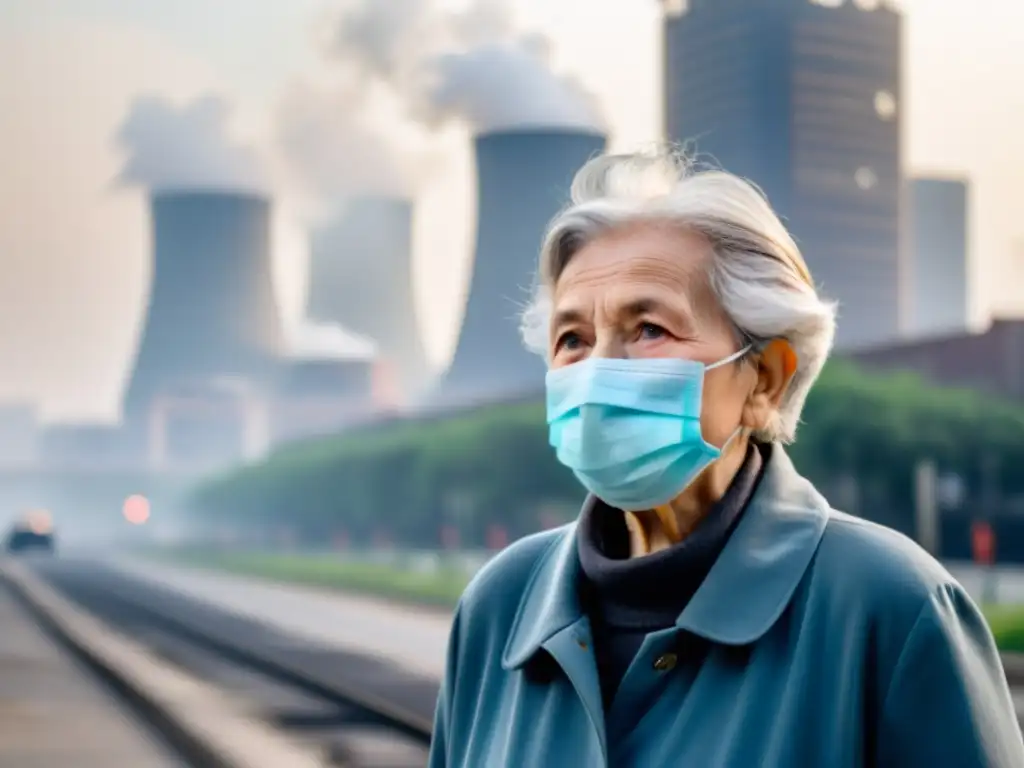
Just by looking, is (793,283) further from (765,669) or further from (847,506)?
(847,506)

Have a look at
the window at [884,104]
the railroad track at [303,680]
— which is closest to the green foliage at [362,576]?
the railroad track at [303,680]

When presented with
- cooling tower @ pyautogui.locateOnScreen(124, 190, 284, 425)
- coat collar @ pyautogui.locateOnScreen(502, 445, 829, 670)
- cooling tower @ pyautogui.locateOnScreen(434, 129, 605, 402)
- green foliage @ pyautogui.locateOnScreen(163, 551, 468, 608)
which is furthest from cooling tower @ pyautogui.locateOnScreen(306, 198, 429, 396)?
coat collar @ pyautogui.locateOnScreen(502, 445, 829, 670)

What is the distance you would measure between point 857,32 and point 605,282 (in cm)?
17151

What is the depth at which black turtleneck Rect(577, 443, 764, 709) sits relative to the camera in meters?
2.43

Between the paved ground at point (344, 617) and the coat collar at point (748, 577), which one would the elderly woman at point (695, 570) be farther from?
the paved ground at point (344, 617)

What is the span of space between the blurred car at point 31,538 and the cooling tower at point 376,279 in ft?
311

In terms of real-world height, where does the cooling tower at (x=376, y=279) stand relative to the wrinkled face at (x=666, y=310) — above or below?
above

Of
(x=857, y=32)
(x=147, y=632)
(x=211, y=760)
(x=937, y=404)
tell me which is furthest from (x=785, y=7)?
(x=211, y=760)

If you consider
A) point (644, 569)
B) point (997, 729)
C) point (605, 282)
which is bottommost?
point (997, 729)

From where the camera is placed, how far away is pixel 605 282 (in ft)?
8.32

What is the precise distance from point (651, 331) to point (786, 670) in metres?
0.44

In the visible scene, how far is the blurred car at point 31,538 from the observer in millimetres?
76688

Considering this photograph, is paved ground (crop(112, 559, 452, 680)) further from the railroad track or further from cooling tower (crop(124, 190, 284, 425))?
cooling tower (crop(124, 190, 284, 425))

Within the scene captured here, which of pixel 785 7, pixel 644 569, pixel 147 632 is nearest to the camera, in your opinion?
pixel 644 569
